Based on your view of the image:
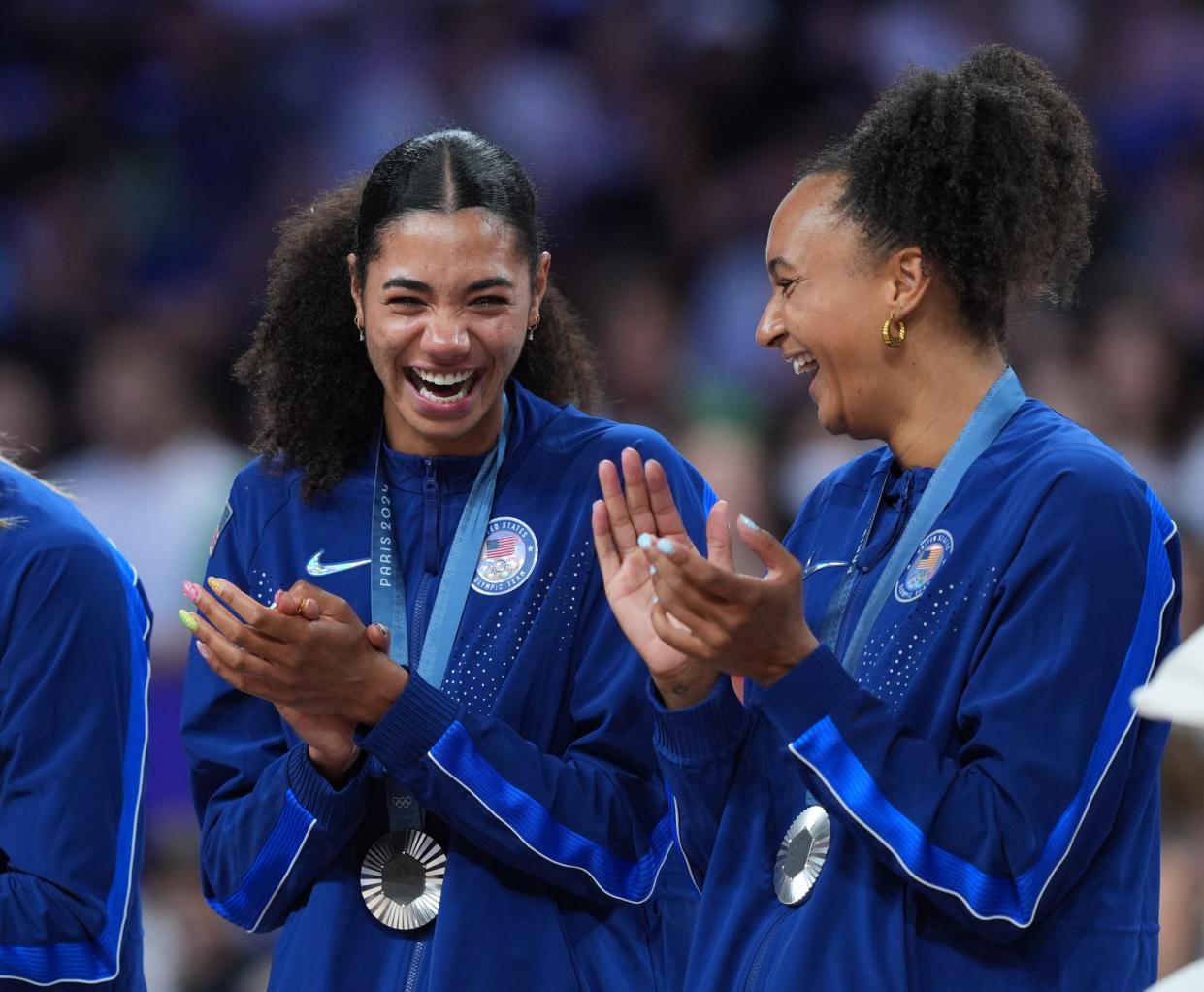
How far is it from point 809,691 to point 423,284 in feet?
3.36

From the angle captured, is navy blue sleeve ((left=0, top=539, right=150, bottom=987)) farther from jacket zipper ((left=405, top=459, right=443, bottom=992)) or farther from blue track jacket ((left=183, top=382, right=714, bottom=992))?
jacket zipper ((left=405, top=459, right=443, bottom=992))

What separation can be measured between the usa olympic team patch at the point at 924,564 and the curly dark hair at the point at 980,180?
363 mm

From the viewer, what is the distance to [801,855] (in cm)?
270

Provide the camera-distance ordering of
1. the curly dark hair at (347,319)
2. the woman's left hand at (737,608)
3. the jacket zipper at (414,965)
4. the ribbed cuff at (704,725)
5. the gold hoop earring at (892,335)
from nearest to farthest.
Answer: the woman's left hand at (737,608), the ribbed cuff at (704,725), the gold hoop earring at (892,335), the jacket zipper at (414,965), the curly dark hair at (347,319)

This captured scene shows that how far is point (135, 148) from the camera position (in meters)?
8.48

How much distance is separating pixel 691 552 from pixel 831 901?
53 cm

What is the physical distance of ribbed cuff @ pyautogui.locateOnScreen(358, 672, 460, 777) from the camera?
2.90 meters

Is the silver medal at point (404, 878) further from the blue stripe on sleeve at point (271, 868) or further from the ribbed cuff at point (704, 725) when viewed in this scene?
the ribbed cuff at point (704, 725)

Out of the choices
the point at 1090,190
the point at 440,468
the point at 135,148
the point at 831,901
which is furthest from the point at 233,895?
the point at 135,148

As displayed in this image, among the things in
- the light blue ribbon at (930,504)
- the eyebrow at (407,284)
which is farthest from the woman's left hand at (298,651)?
the light blue ribbon at (930,504)

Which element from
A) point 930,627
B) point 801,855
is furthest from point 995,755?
point 801,855

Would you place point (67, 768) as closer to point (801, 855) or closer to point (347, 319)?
point (347, 319)

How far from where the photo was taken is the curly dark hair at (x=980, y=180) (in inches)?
112

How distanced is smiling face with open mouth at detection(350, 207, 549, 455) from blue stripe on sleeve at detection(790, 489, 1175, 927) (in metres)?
0.95
